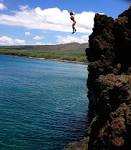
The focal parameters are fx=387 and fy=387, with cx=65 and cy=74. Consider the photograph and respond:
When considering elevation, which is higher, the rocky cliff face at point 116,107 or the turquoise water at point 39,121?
the rocky cliff face at point 116,107

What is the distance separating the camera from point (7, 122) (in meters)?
74.1

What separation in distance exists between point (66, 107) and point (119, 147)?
61.1 meters

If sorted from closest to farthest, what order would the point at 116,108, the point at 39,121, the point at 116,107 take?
1. the point at 116,108
2. the point at 116,107
3. the point at 39,121

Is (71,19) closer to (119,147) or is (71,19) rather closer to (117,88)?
(117,88)

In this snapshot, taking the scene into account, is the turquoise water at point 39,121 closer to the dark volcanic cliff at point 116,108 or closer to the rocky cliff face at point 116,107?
the dark volcanic cliff at point 116,108

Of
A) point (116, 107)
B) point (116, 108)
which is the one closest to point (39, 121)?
point (116, 107)

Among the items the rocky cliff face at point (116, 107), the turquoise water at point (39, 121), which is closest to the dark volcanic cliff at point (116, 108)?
the rocky cliff face at point (116, 107)

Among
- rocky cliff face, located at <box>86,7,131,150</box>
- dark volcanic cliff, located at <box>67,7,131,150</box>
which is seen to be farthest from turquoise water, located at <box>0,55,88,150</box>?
rocky cliff face, located at <box>86,7,131,150</box>

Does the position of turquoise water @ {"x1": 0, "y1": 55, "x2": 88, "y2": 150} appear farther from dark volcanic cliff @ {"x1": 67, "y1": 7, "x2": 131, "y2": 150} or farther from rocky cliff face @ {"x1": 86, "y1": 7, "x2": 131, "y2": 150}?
rocky cliff face @ {"x1": 86, "y1": 7, "x2": 131, "y2": 150}

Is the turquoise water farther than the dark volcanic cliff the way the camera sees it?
Yes

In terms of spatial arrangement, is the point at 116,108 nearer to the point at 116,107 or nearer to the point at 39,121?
the point at 116,107

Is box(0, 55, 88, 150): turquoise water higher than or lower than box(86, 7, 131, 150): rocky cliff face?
lower

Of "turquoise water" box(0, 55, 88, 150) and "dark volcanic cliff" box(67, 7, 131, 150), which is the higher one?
"dark volcanic cliff" box(67, 7, 131, 150)

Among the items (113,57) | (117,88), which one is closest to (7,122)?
(113,57)
